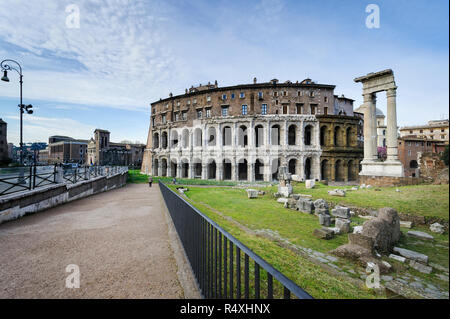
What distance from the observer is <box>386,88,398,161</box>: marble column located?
50.0ft

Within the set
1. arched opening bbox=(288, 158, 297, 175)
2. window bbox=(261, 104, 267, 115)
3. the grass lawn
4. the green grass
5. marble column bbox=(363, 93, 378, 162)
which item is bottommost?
the grass lawn

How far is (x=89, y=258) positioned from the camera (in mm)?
4441

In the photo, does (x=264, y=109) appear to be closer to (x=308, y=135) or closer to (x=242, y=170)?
(x=308, y=135)

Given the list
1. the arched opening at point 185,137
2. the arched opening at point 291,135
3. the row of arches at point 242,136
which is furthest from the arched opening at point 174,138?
the arched opening at point 291,135

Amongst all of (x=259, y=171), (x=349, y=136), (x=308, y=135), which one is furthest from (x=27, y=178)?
(x=349, y=136)

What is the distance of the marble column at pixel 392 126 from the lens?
599 inches

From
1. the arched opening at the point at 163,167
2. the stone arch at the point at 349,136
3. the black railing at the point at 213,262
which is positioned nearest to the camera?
the black railing at the point at 213,262

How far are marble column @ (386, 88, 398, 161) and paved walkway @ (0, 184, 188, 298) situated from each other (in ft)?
58.0

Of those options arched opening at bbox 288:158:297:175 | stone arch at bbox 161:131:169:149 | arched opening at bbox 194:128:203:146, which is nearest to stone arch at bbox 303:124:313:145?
arched opening at bbox 288:158:297:175

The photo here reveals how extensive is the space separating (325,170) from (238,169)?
1434cm

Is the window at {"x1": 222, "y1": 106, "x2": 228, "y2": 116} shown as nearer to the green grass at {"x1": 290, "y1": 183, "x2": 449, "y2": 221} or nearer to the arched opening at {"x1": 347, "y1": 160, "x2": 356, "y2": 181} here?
the arched opening at {"x1": 347, "y1": 160, "x2": 356, "y2": 181}

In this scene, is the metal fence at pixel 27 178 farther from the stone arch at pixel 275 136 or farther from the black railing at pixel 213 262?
the stone arch at pixel 275 136

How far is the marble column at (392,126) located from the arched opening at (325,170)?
16054mm
